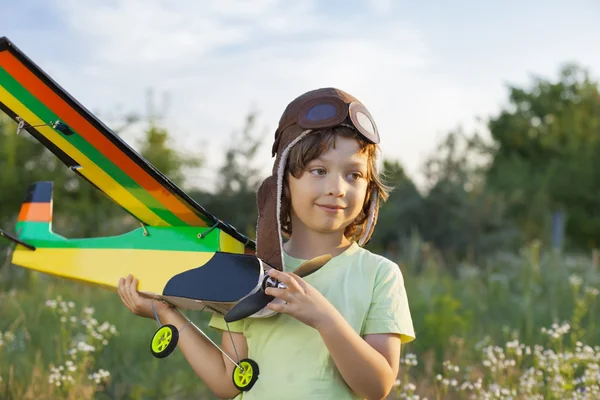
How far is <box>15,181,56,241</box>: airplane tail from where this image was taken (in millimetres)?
2838

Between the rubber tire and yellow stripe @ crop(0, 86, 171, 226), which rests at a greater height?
yellow stripe @ crop(0, 86, 171, 226)

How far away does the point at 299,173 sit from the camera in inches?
86.3

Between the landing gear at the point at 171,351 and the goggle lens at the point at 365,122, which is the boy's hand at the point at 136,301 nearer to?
the landing gear at the point at 171,351

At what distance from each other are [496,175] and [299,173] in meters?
30.8

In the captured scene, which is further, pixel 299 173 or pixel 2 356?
pixel 2 356

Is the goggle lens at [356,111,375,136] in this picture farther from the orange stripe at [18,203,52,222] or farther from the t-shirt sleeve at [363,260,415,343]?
the orange stripe at [18,203,52,222]

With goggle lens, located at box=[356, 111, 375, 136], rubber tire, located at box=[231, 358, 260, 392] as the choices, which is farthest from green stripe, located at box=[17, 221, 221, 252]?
goggle lens, located at box=[356, 111, 375, 136]

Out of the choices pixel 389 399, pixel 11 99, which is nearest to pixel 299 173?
pixel 11 99

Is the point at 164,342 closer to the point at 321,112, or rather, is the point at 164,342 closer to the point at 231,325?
the point at 231,325

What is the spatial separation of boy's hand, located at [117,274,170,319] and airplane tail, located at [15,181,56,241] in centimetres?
57

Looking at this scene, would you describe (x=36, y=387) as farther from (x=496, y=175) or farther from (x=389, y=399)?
(x=496, y=175)

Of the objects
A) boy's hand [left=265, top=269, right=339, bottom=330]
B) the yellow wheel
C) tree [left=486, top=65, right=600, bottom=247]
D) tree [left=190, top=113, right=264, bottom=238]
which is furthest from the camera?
tree [left=486, top=65, right=600, bottom=247]

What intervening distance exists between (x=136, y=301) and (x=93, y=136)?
0.57 m

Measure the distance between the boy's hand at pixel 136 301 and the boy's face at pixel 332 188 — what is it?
0.55m
